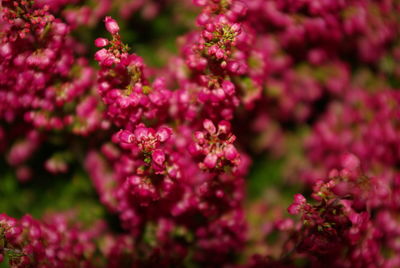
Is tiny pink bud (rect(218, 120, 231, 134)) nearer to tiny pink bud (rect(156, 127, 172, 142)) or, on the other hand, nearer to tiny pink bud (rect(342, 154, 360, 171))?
tiny pink bud (rect(156, 127, 172, 142))

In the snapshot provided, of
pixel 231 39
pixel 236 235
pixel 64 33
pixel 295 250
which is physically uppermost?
pixel 231 39

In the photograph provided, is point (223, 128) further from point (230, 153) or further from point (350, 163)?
point (350, 163)

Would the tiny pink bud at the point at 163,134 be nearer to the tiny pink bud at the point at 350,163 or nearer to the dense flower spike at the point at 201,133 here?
the dense flower spike at the point at 201,133

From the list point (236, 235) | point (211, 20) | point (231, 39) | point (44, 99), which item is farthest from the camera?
point (236, 235)

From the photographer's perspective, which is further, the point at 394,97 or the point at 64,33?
the point at 394,97

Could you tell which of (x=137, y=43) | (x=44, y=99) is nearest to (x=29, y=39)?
(x=44, y=99)

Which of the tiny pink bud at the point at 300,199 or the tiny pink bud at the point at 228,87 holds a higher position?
the tiny pink bud at the point at 228,87

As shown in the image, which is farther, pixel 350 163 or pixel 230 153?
pixel 350 163

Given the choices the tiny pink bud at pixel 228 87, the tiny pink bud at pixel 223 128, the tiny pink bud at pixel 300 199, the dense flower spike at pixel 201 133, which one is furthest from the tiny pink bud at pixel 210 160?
the tiny pink bud at pixel 300 199

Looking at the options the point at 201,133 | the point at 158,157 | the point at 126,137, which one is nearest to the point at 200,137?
the point at 201,133

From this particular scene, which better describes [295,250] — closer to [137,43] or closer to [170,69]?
[170,69]

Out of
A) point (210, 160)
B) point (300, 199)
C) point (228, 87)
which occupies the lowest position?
point (300, 199)
